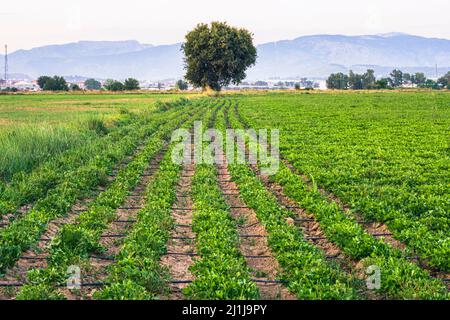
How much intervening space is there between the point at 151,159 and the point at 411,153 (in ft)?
29.7

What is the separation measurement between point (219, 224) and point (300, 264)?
226 cm

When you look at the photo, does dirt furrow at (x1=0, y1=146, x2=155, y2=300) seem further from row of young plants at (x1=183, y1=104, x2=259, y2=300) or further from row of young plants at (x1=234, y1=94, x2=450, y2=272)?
row of young plants at (x1=234, y1=94, x2=450, y2=272)

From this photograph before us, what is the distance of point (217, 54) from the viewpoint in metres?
86.2

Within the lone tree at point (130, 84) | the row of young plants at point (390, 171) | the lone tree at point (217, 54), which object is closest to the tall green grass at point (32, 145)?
the row of young plants at point (390, 171)

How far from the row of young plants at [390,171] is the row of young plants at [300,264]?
5.16 ft

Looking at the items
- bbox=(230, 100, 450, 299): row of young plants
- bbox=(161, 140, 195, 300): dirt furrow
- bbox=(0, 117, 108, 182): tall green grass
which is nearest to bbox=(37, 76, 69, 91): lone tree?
bbox=(0, 117, 108, 182): tall green grass

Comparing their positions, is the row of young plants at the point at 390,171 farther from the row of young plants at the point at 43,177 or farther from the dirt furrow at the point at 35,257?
the row of young plants at the point at 43,177

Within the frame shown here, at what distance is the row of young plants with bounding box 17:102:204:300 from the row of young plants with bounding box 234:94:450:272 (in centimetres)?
489

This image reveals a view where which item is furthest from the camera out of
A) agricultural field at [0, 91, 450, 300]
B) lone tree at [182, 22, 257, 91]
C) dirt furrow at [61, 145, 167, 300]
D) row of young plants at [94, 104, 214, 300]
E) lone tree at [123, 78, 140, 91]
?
lone tree at [123, 78, 140, 91]

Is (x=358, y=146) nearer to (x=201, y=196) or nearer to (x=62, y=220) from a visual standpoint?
(x=201, y=196)

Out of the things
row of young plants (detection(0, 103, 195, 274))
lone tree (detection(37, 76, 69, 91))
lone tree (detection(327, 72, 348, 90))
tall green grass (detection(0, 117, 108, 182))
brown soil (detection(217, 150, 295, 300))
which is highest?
lone tree (detection(327, 72, 348, 90))

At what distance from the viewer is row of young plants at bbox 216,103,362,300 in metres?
6.52
